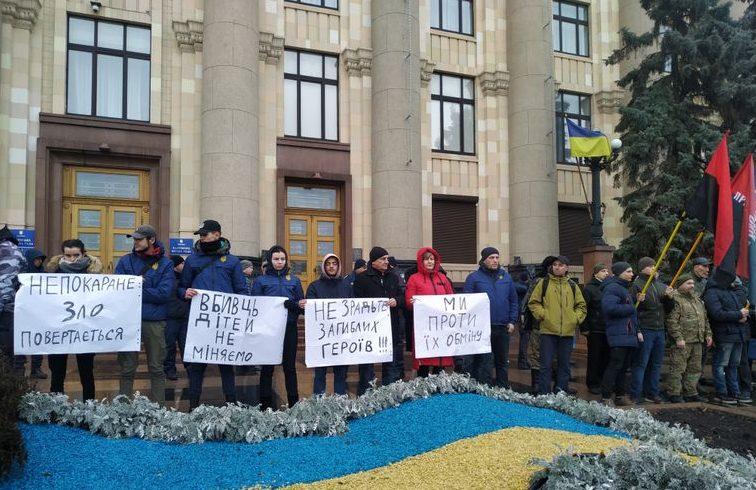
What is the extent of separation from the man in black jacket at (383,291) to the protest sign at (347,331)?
25 cm

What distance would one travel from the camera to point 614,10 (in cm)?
2302

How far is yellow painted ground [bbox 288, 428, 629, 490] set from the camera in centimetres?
450

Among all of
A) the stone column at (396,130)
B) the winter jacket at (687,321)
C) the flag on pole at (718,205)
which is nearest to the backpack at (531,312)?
the winter jacket at (687,321)

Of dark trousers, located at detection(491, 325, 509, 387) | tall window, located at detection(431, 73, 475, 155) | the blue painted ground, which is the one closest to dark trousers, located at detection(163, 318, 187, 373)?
the blue painted ground

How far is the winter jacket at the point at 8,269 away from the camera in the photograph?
745cm

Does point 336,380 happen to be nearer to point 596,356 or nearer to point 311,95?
point 596,356

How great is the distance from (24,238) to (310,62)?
9.27m

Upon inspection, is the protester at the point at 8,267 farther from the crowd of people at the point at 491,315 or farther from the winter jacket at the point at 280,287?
the winter jacket at the point at 280,287

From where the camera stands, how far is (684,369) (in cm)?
909

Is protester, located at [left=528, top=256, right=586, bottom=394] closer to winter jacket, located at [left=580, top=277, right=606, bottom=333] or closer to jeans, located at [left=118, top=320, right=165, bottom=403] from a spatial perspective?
winter jacket, located at [left=580, top=277, right=606, bottom=333]

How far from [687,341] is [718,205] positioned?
2065mm

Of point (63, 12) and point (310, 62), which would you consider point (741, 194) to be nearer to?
point (310, 62)

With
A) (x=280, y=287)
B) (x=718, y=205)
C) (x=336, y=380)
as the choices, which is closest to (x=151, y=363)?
(x=280, y=287)

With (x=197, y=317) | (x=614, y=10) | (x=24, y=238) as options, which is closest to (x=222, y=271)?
(x=197, y=317)
